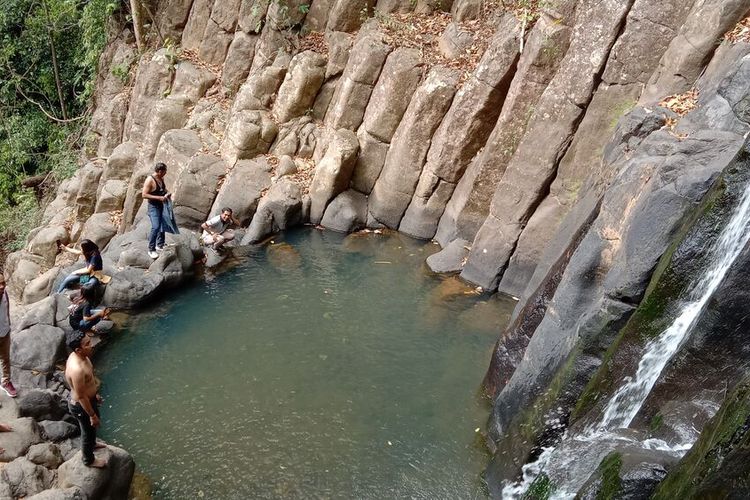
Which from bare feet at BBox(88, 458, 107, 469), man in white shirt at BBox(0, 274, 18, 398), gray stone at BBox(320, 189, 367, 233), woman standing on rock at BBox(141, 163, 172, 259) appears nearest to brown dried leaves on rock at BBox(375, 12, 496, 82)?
gray stone at BBox(320, 189, 367, 233)


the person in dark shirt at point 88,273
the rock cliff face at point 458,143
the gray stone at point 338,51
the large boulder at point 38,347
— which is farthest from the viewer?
the gray stone at point 338,51

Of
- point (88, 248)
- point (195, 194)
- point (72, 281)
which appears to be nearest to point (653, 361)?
point (88, 248)

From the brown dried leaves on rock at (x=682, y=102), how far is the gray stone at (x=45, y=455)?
32.9ft

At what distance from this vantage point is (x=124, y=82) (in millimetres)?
19891

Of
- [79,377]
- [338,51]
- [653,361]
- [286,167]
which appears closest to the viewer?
[653,361]

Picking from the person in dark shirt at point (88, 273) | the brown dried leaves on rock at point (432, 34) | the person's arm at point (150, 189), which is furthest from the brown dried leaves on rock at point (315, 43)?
the person in dark shirt at point (88, 273)

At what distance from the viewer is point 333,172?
15281mm

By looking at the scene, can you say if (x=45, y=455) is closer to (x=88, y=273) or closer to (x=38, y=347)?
(x=38, y=347)

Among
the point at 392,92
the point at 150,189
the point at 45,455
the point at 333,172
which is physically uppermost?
the point at 392,92

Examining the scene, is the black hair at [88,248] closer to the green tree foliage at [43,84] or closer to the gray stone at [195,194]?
the gray stone at [195,194]

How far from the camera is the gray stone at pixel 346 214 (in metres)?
15.2

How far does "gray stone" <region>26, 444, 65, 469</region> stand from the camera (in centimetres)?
713

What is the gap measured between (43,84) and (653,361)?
2327 centimetres

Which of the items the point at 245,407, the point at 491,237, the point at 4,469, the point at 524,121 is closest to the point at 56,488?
the point at 4,469
